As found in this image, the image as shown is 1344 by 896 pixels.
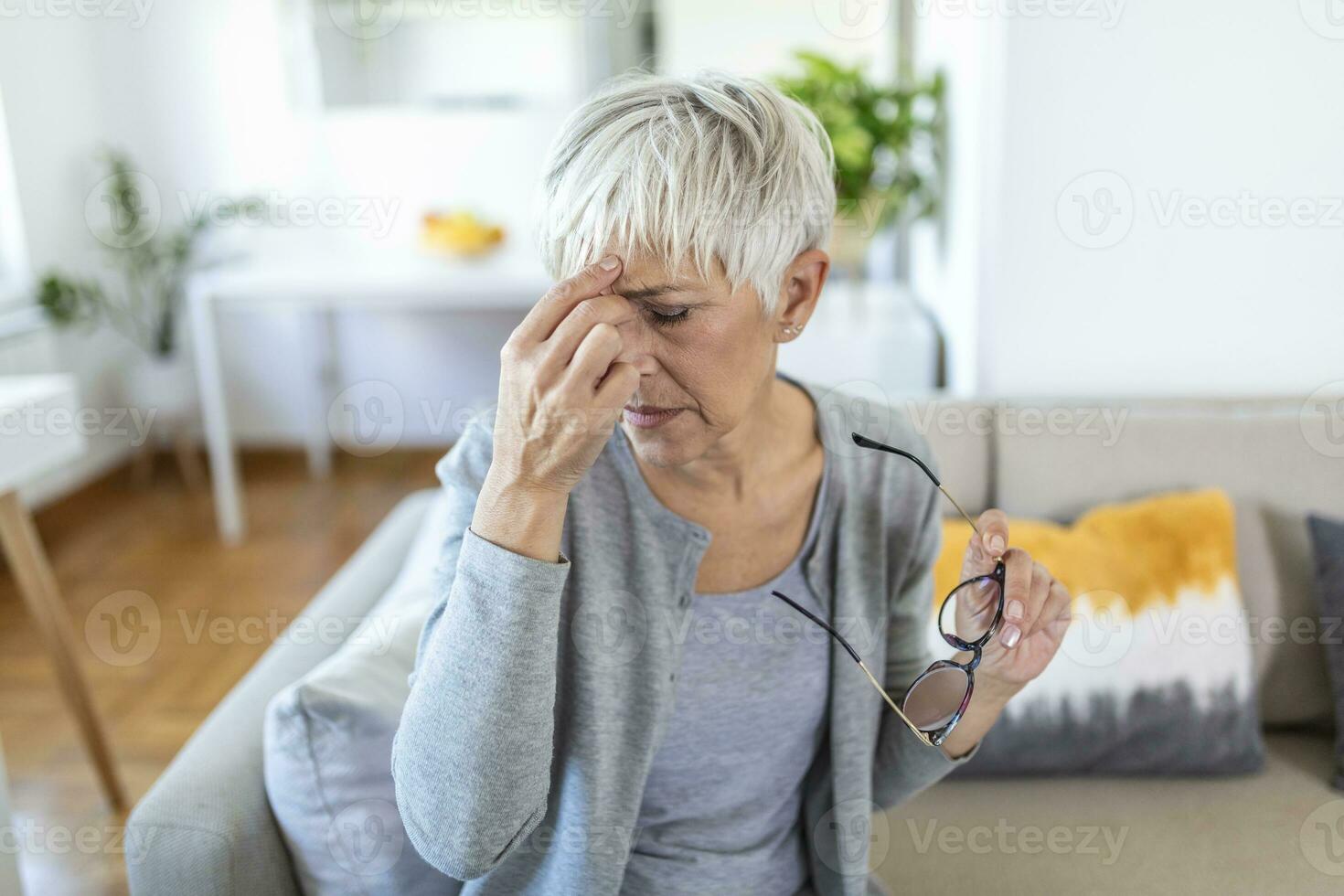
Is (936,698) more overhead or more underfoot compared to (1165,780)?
more overhead

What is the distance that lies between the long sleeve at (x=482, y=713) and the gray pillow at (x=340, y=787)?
139 mm

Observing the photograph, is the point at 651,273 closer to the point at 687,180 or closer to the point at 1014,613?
the point at 687,180

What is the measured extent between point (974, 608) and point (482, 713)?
469mm

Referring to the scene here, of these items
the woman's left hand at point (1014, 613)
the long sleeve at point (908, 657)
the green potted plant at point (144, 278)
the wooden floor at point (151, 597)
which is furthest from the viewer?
the green potted plant at point (144, 278)

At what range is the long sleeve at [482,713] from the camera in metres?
0.85

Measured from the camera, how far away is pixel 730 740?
3.45 feet

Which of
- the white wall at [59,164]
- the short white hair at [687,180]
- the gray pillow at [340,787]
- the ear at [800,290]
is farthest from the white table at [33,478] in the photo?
the white wall at [59,164]

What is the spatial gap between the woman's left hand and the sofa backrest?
65 cm

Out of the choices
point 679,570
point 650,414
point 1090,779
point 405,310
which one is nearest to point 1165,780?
point 1090,779

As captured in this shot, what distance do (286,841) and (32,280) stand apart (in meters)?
3.10

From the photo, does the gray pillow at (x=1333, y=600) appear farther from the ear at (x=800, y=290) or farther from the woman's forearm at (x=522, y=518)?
the woman's forearm at (x=522, y=518)

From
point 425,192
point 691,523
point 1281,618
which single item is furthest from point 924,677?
point 425,192

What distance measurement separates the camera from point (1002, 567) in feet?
3.19

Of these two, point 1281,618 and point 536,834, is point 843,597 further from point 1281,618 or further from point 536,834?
point 1281,618
